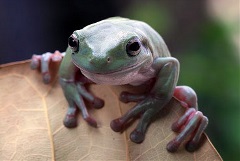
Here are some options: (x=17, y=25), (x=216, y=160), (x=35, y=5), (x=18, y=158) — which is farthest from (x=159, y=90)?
(x=35, y=5)

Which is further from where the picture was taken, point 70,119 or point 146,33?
point 146,33

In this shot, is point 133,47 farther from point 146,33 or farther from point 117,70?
point 146,33

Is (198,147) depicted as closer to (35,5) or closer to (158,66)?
(158,66)

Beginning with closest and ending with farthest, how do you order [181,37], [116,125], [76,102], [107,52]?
[107,52] → [116,125] → [76,102] → [181,37]

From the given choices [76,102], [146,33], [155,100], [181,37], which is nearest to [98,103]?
[76,102]

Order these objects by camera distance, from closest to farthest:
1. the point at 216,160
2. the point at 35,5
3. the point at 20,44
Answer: the point at 216,160
the point at 20,44
the point at 35,5

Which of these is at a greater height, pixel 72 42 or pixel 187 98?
pixel 72 42

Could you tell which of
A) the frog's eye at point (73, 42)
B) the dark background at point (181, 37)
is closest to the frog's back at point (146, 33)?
the frog's eye at point (73, 42)

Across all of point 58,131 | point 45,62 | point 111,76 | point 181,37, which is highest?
point 111,76
